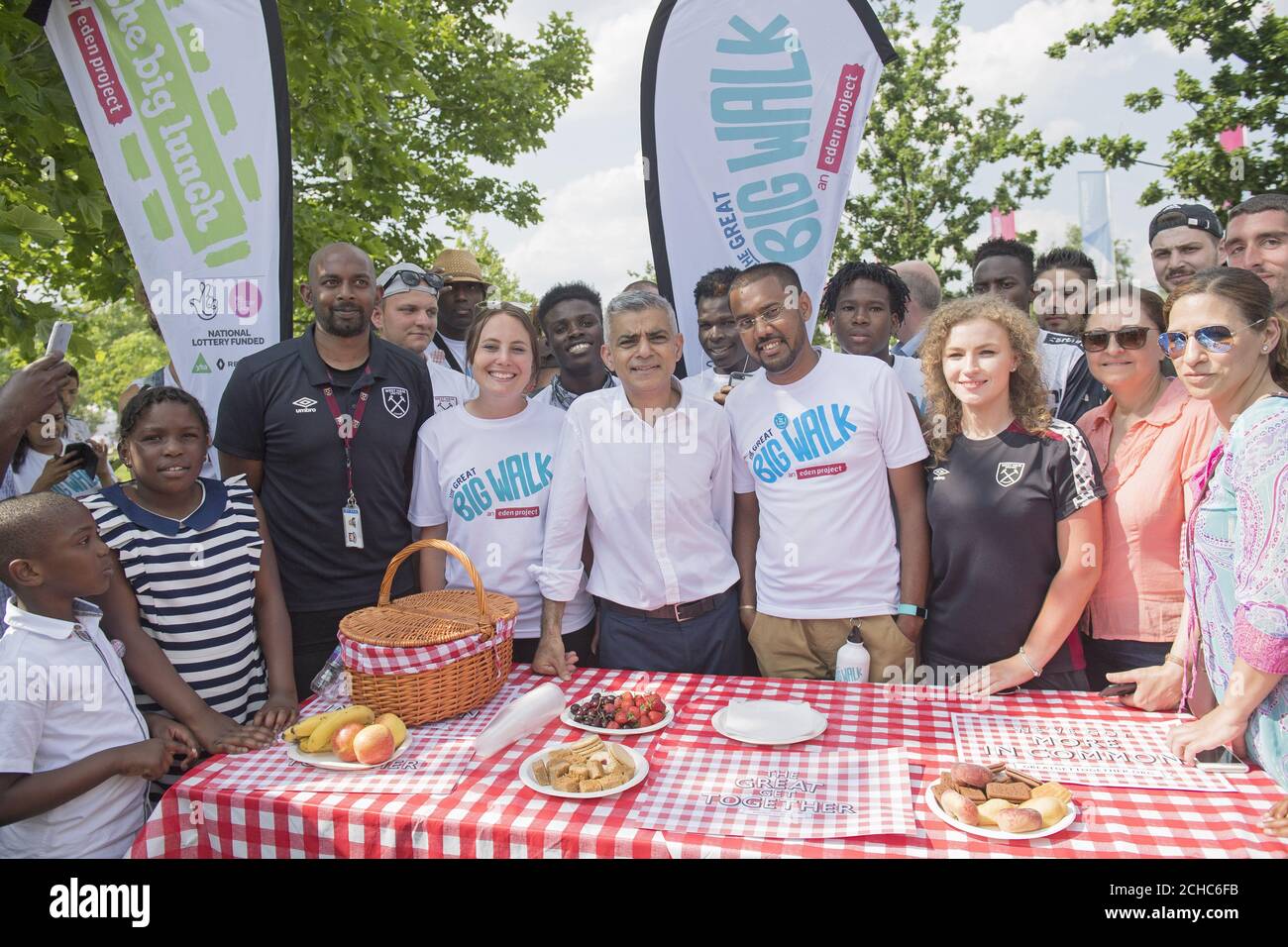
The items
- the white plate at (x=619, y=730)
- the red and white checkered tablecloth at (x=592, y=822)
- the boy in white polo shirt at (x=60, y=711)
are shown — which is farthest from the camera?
the white plate at (x=619, y=730)

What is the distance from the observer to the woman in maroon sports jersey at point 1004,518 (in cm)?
263

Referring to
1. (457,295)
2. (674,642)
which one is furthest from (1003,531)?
(457,295)

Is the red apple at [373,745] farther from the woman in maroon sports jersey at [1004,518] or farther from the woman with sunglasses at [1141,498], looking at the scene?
Answer: the woman with sunglasses at [1141,498]

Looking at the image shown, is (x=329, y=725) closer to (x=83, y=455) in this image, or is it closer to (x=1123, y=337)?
(x=83, y=455)

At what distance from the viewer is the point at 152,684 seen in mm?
2553

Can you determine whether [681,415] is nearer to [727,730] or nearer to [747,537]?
[747,537]

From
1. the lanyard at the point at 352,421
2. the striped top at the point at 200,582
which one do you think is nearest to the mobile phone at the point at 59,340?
the striped top at the point at 200,582

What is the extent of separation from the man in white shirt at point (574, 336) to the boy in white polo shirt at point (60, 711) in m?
2.37

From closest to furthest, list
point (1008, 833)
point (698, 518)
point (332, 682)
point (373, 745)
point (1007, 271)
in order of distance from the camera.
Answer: point (1008, 833)
point (373, 745)
point (332, 682)
point (698, 518)
point (1007, 271)

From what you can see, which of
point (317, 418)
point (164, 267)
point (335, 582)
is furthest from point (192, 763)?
point (164, 267)

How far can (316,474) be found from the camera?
11.2 feet

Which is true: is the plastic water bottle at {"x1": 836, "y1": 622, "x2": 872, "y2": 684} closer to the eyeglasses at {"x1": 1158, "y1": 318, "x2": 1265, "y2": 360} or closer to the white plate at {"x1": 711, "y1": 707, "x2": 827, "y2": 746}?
the white plate at {"x1": 711, "y1": 707, "x2": 827, "y2": 746}

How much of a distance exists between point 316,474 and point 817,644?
2125 millimetres

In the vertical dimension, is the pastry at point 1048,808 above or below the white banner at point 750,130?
below
